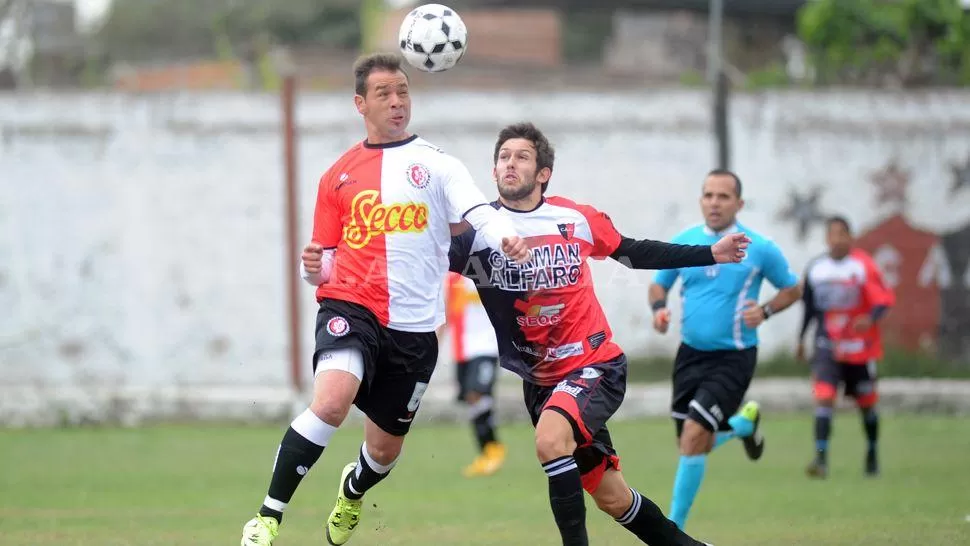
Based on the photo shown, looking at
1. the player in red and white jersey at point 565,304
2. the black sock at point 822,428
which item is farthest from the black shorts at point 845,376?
the player in red and white jersey at point 565,304

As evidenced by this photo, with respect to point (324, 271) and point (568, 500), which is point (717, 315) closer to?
point (568, 500)

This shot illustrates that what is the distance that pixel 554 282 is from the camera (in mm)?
6918

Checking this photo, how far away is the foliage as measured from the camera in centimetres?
1816

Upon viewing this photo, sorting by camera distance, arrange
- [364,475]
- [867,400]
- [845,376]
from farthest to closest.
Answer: [845,376] < [867,400] < [364,475]

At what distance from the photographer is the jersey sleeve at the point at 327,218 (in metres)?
7.09

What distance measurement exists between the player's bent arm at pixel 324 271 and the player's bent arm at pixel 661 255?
1480 millimetres

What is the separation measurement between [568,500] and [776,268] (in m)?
3.18

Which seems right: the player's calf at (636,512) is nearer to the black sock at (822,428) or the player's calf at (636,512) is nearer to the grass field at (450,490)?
the grass field at (450,490)

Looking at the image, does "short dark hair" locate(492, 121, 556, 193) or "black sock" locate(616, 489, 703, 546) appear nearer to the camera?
"black sock" locate(616, 489, 703, 546)

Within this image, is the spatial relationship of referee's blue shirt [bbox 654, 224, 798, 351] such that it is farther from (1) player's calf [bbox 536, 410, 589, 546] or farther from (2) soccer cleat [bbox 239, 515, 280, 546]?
(2) soccer cleat [bbox 239, 515, 280, 546]

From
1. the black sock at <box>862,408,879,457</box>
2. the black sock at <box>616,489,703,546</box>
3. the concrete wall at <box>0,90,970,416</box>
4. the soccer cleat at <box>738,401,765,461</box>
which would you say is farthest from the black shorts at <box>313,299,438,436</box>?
the concrete wall at <box>0,90,970,416</box>

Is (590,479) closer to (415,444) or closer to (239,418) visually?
(415,444)

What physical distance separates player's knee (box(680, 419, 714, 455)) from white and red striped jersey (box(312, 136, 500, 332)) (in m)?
2.26

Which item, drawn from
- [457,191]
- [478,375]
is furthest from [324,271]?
[478,375]
